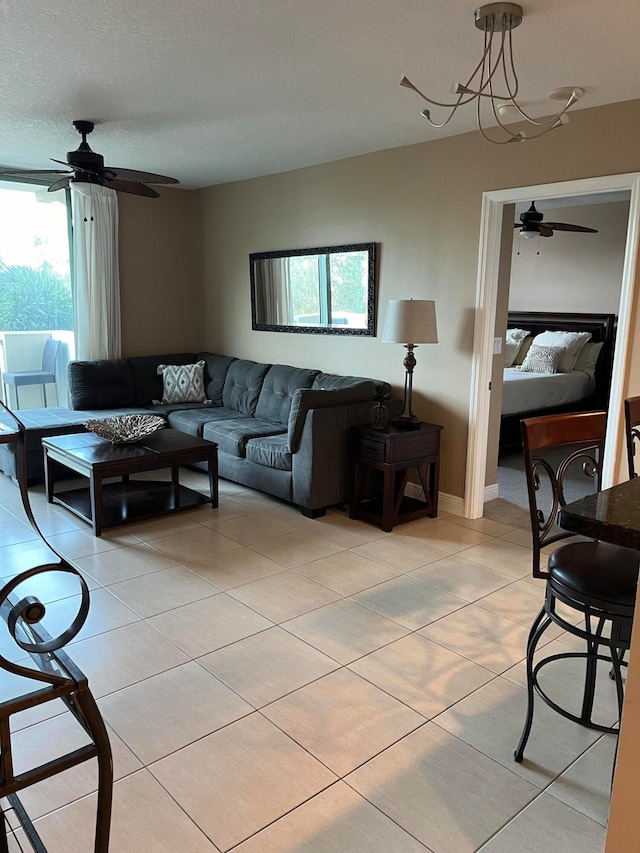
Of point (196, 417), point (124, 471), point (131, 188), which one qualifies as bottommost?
point (124, 471)

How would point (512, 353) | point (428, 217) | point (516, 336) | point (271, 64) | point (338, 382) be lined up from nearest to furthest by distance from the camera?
point (271, 64) → point (428, 217) → point (338, 382) → point (512, 353) → point (516, 336)

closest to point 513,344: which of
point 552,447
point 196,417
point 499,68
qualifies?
point 196,417

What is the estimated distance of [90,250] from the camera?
19.1 ft

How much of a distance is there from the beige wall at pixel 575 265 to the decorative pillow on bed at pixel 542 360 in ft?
2.67

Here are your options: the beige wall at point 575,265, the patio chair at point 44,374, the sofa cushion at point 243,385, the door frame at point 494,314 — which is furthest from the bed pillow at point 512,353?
the patio chair at point 44,374

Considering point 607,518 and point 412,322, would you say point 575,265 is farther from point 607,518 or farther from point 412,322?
point 607,518

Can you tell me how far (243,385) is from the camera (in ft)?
18.7

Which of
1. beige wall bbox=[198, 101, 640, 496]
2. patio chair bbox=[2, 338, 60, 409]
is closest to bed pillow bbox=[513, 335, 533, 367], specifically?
beige wall bbox=[198, 101, 640, 496]

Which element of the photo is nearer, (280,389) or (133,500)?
(133,500)

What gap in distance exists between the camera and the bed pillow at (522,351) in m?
7.62

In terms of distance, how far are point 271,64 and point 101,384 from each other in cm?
352

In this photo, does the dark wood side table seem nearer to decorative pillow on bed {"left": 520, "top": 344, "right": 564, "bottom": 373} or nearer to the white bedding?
the white bedding

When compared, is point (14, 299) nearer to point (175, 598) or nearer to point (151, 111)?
point (151, 111)

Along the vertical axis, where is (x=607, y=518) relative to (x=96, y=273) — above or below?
below
